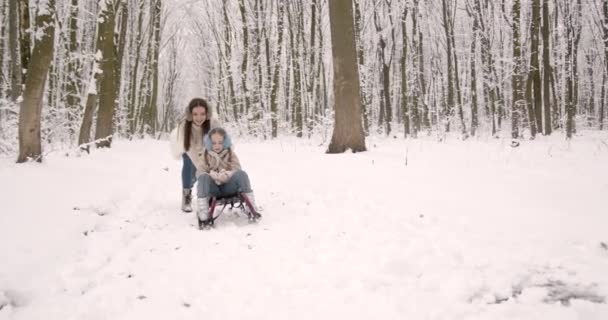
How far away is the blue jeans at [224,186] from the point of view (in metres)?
4.65

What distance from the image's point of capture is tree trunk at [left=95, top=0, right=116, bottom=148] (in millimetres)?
11602

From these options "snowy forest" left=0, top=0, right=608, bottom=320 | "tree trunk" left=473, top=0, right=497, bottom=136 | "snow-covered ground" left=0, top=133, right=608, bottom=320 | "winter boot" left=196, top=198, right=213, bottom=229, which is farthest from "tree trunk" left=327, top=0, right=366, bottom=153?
"tree trunk" left=473, top=0, right=497, bottom=136

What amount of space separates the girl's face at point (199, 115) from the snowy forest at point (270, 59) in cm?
277

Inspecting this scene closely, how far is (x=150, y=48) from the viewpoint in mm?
20719

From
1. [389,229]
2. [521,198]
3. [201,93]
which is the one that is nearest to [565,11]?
[521,198]

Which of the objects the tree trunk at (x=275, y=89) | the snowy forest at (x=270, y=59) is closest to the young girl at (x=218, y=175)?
the snowy forest at (x=270, y=59)

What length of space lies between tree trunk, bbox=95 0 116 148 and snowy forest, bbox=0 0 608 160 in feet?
0.12

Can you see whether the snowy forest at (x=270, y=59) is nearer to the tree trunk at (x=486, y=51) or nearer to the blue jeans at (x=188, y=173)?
the tree trunk at (x=486, y=51)

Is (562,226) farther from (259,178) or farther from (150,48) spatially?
(150,48)

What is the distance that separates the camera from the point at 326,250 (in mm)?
3549

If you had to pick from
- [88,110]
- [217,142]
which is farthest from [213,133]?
[88,110]

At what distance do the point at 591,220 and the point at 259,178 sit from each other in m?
5.11

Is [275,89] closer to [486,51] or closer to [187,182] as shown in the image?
[486,51]

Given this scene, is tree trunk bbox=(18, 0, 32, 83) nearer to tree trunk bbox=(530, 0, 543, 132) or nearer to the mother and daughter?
the mother and daughter
